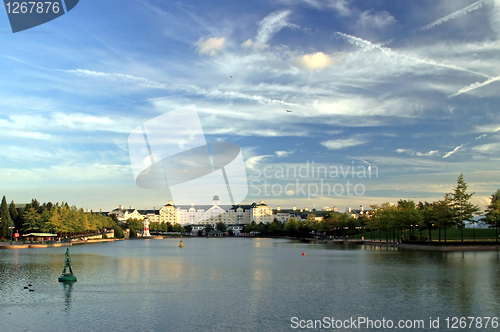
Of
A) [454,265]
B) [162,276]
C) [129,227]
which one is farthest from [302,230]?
[162,276]

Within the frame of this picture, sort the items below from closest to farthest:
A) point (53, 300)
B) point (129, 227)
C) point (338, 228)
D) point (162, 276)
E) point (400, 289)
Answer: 1. point (53, 300)
2. point (400, 289)
3. point (162, 276)
4. point (338, 228)
5. point (129, 227)

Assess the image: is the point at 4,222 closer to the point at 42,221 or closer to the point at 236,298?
the point at 42,221

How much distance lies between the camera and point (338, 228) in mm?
124125

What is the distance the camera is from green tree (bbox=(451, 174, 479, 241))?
68.3m

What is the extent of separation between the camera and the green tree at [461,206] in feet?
224

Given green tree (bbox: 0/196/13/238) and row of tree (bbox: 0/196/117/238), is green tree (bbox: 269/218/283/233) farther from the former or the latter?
green tree (bbox: 0/196/13/238)

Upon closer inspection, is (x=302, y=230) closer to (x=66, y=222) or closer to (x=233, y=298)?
(x=66, y=222)

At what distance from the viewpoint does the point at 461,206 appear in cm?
6919

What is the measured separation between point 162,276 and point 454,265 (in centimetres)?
2678

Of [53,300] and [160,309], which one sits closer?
[160,309]

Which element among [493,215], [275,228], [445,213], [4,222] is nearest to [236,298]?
[445,213]

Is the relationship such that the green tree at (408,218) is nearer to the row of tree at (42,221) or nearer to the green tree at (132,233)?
the row of tree at (42,221)

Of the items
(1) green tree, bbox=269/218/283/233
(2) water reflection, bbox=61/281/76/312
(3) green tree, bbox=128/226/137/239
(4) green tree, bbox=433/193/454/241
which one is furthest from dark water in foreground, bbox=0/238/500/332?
(1) green tree, bbox=269/218/283/233

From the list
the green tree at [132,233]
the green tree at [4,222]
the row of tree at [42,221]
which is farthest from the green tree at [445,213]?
the green tree at [132,233]
